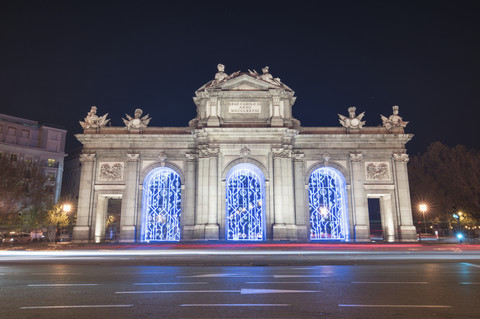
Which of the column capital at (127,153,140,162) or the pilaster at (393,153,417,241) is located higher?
the column capital at (127,153,140,162)

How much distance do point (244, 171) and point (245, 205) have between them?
376cm

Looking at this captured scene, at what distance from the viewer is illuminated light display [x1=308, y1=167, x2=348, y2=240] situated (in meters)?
36.5

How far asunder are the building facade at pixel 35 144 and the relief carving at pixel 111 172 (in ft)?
102

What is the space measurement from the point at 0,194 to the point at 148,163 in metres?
18.0

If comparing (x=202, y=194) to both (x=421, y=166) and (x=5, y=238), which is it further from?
(x=421, y=166)

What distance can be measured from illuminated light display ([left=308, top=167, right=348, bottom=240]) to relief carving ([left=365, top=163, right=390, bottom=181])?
2.97m

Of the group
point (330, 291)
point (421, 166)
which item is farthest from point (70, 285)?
point (421, 166)

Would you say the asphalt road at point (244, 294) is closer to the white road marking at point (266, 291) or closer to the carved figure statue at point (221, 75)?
the white road marking at point (266, 291)

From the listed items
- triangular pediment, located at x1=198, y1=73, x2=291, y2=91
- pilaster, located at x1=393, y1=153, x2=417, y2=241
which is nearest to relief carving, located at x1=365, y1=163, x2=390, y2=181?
pilaster, located at x1=393, y1=153, x2=417, y2=241

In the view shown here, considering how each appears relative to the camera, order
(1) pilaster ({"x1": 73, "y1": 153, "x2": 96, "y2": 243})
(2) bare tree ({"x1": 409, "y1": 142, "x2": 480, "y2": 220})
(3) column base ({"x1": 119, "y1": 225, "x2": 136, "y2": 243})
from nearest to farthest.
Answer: (3) column base ({"x1": 119, "y1": 225, "x2": 136, "y2": 243})
(1) pilaster ({"x1": 73, "y1": 153, "x2": 96, "y2": 243})
(2) bare tree ({"x1": 409, "y1": 142, "x2": 480, "y2": 220})

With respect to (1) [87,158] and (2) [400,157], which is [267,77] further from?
(1) [87,158]

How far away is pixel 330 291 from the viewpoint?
10.3 metres

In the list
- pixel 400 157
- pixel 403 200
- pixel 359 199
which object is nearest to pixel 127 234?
pixel 359 199

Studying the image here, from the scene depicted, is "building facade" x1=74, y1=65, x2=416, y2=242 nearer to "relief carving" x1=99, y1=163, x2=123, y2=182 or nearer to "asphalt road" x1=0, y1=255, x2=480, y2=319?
"relief carving" x1=99, y1=163, x2=123, y2=182
